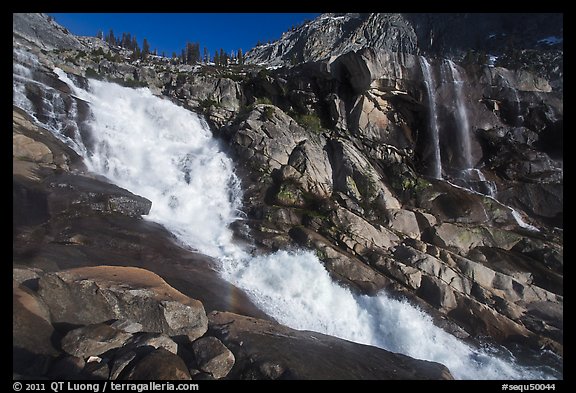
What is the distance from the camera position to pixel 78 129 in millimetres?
24141

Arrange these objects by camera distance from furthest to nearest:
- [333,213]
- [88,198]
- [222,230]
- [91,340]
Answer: [333,213], [222,230], [88,198], [91,340]

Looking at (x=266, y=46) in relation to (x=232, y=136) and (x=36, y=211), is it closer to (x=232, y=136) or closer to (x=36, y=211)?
(x=232, y=136)

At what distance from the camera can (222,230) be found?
2183 centimetres

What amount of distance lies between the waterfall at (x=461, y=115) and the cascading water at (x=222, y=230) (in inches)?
833

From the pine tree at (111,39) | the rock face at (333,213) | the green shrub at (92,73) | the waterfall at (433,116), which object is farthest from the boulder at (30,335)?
the pine tree at (111,39)

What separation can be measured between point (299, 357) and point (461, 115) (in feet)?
102

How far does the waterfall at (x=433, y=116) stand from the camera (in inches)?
1236

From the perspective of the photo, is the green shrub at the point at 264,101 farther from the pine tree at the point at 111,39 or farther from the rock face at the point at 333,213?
the pine tree at the point at 111,39

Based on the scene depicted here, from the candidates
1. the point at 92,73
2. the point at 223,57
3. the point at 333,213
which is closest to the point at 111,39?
the point at 223,57

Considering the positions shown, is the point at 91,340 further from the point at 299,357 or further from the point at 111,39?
the point at 111,39

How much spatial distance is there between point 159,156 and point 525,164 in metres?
32.2

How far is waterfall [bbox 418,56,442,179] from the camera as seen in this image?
31.4m

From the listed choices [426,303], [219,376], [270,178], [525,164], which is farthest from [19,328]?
[525,164]

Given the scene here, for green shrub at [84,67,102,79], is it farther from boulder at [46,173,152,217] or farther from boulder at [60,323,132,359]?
boulder at [60,323,132,359]
